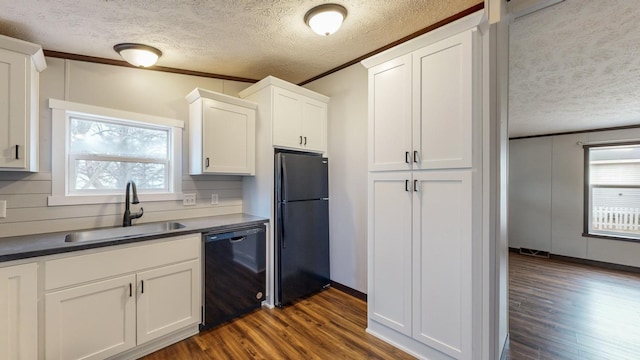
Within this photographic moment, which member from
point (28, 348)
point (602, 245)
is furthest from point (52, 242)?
point (602, 245)

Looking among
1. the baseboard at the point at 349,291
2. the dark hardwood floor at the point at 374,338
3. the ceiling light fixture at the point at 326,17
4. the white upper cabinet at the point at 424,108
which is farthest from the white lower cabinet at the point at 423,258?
the ceiling light fixture at the point at 326,17

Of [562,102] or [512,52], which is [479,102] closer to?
[512,52]

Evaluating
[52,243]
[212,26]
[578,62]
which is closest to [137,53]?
[212,26]

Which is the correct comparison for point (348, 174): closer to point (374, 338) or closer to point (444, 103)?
point (444, 103)

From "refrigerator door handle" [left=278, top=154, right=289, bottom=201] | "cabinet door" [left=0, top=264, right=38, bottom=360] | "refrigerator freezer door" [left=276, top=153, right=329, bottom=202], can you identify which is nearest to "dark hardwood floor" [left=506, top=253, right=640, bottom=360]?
"refrigerator freezer door" [left=276, top=153, right=329, bottom=202]

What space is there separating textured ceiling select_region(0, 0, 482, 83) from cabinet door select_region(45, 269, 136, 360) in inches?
70.5

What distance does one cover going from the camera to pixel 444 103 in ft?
5.80

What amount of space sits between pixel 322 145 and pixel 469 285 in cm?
202

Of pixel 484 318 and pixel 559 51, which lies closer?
pixel 484 318

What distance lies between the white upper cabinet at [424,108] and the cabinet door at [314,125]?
0.92 m

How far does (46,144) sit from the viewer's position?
6.87 feet

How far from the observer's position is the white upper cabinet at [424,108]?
1.68 metres

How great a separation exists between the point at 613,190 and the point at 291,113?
18.7ft

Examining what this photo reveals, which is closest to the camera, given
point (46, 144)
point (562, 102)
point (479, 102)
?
point (479, 102)
